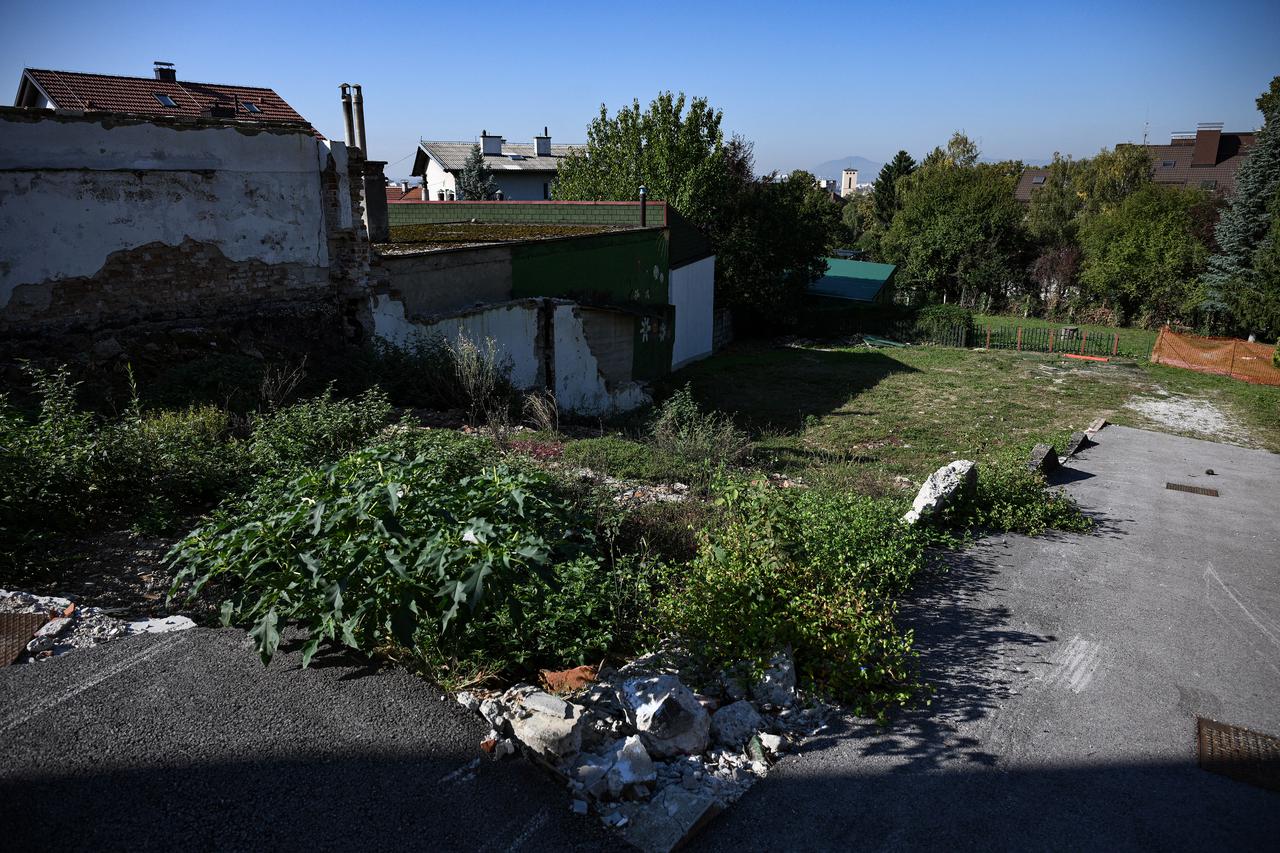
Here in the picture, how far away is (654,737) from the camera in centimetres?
383

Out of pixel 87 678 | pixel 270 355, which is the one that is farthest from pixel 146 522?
pixel 270 355

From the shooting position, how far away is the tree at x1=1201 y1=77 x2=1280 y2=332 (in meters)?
26.0

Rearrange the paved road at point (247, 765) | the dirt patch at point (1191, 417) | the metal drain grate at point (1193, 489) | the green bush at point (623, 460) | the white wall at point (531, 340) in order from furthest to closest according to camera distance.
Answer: the dirt patch at point (1191, 417), the white wall at point (531, 340), the metal drain grate at point (1193, 489), the green bush at point (623, 460), the paved road at point (247, 765)

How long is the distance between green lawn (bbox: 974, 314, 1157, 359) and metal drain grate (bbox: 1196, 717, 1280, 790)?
2240 cm

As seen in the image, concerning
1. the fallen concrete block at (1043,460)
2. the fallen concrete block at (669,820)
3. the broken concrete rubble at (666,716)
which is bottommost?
the fallen concrete block at (1043,460)

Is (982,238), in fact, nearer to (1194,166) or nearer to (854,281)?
(854,281)

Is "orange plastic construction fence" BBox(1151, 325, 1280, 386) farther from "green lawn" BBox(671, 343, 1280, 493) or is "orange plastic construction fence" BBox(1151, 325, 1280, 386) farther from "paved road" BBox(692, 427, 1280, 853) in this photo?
"paved road" BBox(692, 427, 1280, 853)

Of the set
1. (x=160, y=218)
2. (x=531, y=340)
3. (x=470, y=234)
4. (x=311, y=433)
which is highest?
(x=470, y=234)

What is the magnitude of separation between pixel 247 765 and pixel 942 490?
6.19 m

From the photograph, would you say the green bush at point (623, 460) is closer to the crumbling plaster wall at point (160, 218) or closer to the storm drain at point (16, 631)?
the storm drain at point (16, 631)

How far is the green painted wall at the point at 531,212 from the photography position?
69.5 ft

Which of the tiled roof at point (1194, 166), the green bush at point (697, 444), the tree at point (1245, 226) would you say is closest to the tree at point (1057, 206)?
the tiled roof at point (1194, 166)

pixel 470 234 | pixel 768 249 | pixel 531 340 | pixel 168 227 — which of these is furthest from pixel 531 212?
pixel 168 227

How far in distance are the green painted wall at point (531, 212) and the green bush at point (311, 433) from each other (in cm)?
1440
